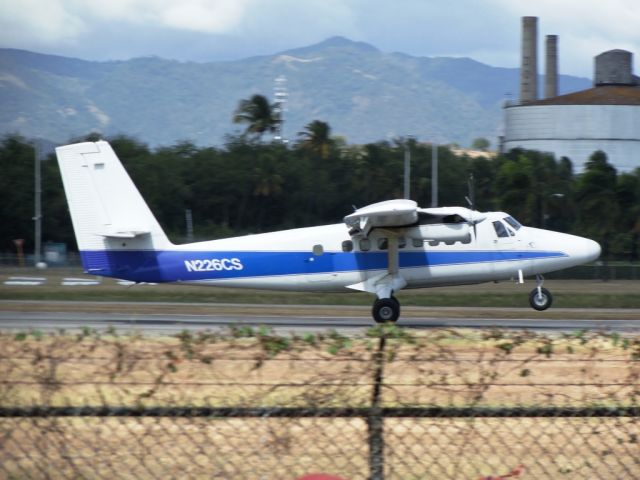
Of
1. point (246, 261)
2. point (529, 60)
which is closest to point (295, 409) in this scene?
point (246, 261)

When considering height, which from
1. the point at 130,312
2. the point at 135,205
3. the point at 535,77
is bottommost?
the point at 130,312

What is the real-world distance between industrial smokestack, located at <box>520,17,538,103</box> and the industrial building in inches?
360

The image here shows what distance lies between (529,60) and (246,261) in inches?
3613

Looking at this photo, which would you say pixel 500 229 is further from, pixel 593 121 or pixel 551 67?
pixel 551 67

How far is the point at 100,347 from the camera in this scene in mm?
7852

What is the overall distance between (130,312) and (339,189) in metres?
42.8

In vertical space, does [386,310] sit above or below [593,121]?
below

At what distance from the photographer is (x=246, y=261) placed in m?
23.8

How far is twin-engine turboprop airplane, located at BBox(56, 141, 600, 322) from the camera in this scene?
23375 millimetres

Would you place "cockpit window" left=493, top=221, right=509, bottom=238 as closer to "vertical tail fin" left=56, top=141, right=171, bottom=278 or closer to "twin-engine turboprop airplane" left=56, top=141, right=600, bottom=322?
"twin-engine turboprop airplane" left=56, top=141, right=600, bottom=322

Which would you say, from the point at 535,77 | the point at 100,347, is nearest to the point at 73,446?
the point at 100,347

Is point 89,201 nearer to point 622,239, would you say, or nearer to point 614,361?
point 614,361

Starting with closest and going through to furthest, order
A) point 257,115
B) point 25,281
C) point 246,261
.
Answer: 1. point 246,261
2. point 25,281
3. point 257,115

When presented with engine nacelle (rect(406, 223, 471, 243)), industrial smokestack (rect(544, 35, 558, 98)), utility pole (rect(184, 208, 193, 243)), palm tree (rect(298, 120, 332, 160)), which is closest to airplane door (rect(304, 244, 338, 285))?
engine nacelle (rect(406, 223, 471, 243))
